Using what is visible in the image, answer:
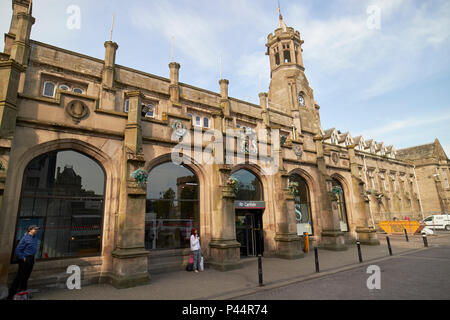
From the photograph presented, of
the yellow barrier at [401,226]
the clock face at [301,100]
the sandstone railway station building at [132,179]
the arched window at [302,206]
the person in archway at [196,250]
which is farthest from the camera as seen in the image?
the clock face at [301,100]

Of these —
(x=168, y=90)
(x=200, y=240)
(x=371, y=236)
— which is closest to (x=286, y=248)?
(x=200, y=240)

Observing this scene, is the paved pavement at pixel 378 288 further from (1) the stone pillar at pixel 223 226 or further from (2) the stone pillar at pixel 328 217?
(2) the stone pillar at pixel 328 217

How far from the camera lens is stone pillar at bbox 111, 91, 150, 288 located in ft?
28.6

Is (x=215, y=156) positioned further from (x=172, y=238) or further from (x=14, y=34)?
(x=14, y=34)

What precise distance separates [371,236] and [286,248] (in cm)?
969

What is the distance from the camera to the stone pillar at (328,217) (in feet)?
55.5

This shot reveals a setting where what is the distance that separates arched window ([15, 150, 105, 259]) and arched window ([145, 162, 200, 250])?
7.20 feet

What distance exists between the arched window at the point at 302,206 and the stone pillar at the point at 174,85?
11546 millimetres

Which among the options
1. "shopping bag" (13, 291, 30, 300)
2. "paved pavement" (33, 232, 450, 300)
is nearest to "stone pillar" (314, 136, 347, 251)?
"paved pavement" (33, 232, 450, 300)

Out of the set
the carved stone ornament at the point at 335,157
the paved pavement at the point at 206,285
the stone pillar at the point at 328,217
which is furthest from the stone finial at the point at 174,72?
the paved pavement at the point at 206,285

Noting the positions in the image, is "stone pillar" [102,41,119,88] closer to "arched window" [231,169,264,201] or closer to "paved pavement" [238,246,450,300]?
"arched window" [231,169,264,201]

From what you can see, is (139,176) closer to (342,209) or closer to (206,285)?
(206,285)

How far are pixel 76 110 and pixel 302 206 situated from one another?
15.5 meters

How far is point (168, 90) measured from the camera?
2088 cm
